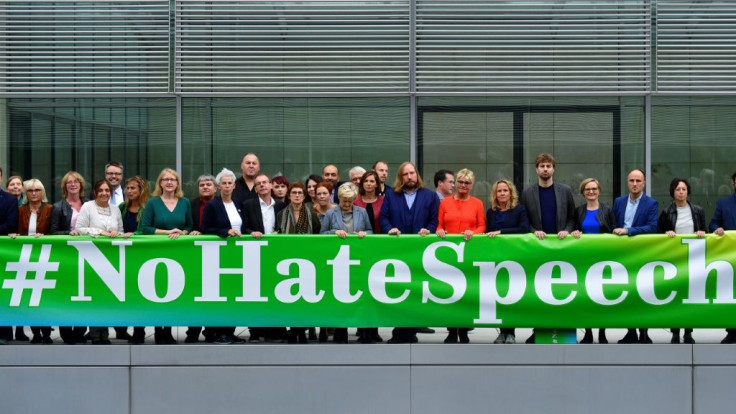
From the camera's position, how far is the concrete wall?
8805mm

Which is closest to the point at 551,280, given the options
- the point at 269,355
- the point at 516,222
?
the point at 516,222

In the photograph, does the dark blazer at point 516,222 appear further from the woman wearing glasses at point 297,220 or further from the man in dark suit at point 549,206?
the woman wearing glasses at point 297,220

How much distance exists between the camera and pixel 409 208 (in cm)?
948

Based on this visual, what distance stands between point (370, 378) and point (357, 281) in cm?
85

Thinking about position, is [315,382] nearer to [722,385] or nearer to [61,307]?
[61,307]

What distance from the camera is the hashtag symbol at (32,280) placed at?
30.0ft

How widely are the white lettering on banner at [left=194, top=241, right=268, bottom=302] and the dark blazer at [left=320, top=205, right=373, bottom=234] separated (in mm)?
620

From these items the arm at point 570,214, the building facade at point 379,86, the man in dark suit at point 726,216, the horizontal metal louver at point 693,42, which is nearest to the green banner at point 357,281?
the arm at point 570,214

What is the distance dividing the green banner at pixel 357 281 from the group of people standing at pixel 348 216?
0.51 feet

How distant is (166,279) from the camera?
29.9 feet

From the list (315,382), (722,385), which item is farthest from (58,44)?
(722,385)

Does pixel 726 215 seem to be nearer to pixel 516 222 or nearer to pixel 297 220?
pixel 516 222

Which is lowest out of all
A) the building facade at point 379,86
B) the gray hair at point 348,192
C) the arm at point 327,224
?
the arm at point 327,224

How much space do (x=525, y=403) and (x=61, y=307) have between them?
4142mm
